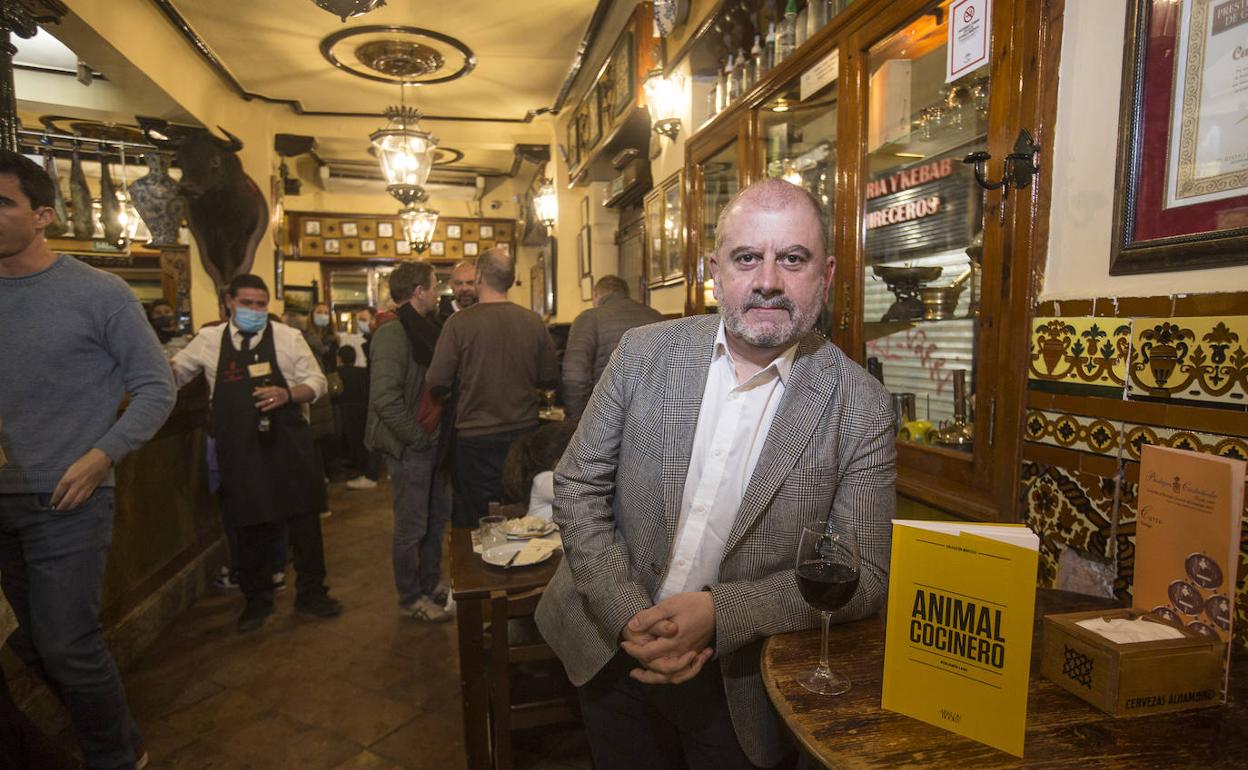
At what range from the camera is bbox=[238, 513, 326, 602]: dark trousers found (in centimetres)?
332

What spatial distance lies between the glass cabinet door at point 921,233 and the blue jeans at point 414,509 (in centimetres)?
230

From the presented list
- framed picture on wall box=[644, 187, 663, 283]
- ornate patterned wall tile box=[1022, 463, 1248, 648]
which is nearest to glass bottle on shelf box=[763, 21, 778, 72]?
framed picture on wall box=[644, 187, 663, 283]

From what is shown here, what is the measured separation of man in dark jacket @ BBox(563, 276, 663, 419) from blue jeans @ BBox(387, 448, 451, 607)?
89 centimetres

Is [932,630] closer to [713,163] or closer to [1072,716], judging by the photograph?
[1072,716]

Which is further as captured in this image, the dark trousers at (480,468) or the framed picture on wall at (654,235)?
the framed picture on wall at (654,235)

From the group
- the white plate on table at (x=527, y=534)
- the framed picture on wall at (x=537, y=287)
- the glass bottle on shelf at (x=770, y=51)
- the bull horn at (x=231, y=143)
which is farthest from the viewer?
the framed picture on wall at (x=537, y=287)

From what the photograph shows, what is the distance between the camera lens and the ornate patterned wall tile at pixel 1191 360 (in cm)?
105

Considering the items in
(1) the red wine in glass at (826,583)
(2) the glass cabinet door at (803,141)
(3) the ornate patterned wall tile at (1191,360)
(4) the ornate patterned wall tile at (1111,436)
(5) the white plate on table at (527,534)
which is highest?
(2) the glass cabinet door at (803,141)

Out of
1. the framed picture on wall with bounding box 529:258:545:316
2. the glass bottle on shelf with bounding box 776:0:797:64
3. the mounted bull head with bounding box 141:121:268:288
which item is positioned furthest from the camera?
the framed picture on wall with bounding box 529:258:545:316

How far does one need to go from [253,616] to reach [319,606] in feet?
1.02

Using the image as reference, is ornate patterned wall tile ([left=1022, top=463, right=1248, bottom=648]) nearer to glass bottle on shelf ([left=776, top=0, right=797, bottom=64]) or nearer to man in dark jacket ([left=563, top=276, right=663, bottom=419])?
glass bottle on shelf ([left=776, top=0, right=797, bottom=64])

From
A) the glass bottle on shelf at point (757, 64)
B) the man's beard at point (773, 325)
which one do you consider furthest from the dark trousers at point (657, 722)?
the glass bottle on shelf at point (757, 64)

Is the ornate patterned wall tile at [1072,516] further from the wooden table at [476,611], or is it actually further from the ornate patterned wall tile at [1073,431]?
the wooden table at [476,611]

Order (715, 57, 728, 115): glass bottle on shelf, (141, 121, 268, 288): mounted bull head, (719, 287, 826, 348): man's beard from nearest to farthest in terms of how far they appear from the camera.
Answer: (719, 287, 826, 348): man's beard, (715, 57, 728, 115): glass bottle on shelf, (141, 121, 268, 288): mounted bull head
